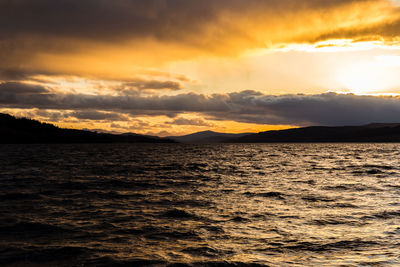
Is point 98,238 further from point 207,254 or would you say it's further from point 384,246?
point 384,246

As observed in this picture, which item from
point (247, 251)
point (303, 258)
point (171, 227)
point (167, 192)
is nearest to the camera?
point (303, 258)

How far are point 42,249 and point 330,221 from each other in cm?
1281

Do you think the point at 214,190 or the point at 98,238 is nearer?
the point at 98,238

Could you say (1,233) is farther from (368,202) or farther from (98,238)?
(368,202)

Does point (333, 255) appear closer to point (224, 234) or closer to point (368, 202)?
point (224, 234)

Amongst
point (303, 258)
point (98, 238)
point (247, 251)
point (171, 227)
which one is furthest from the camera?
point (171, 227)

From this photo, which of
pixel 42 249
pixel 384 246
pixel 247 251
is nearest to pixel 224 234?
pixel 247 251

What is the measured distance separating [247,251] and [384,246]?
517cm

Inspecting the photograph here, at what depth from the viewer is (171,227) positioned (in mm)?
13945

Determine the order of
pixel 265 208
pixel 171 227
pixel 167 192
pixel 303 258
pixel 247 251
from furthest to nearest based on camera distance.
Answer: pixel 167 192
pixel 265 208
pixel 171 227
pixel 247 251
pixel 303 258

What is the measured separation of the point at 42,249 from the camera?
10.8 m

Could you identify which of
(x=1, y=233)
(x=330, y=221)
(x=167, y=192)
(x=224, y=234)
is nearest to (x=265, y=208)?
(x=330, y=221)

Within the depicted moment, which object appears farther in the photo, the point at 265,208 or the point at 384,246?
the point at 265,208

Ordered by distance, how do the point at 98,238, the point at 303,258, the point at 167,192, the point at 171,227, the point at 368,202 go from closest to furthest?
the point at 303,258
the point at 98,238
the point at 171,227
the point at 368,202
the point at 167,192
